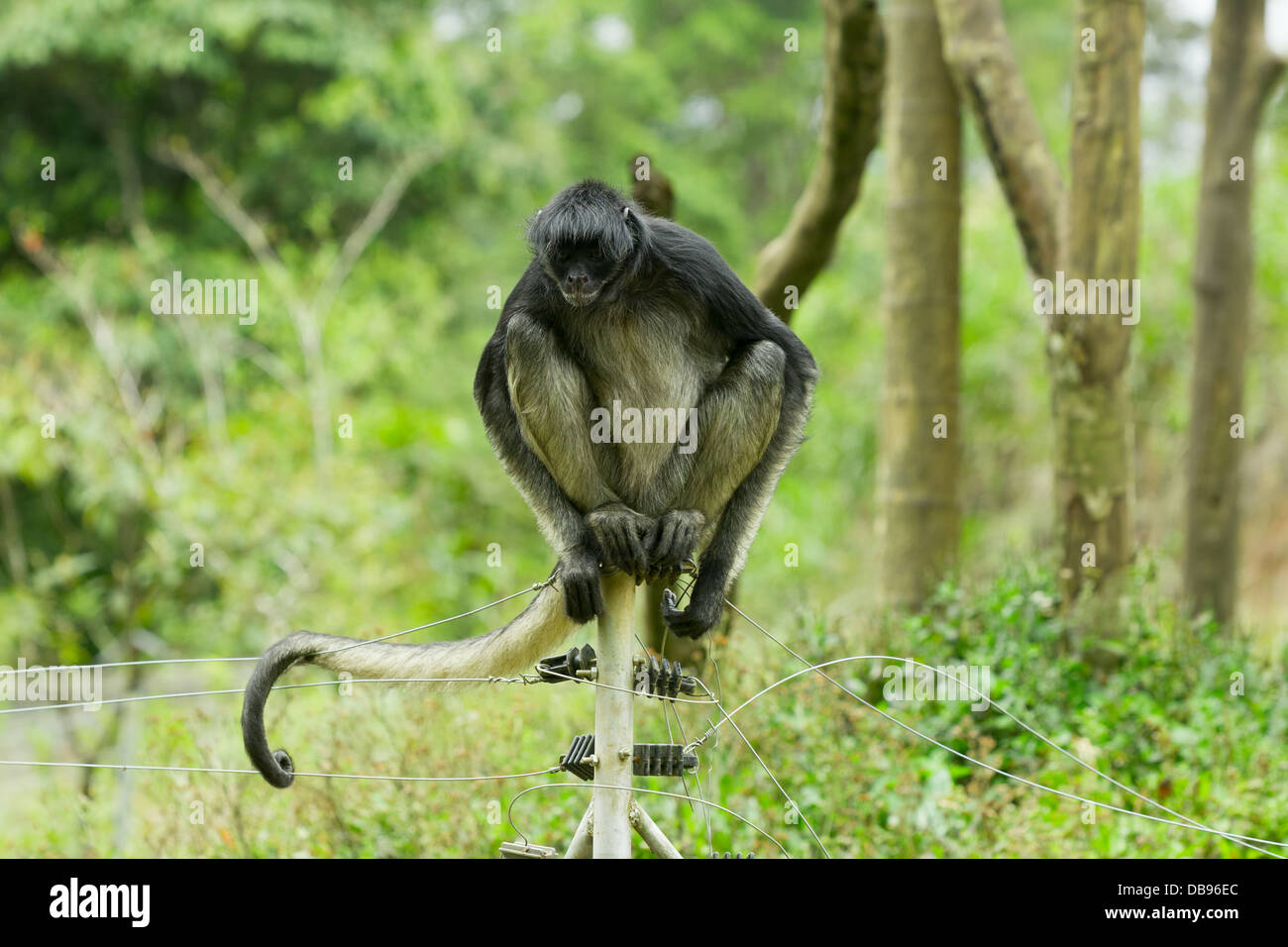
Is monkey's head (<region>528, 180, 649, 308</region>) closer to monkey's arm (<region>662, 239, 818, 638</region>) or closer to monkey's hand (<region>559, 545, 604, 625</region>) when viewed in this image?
monkey's arm (<region>662, 239, 818, 638</region>)

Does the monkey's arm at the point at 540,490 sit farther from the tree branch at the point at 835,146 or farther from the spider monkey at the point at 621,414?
the tree branch at the point at 835,146

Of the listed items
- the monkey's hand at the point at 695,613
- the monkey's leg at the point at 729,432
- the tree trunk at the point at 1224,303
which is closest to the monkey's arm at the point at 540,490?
the monkey's hand at the point at 695,613

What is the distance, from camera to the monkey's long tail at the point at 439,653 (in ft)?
10.8

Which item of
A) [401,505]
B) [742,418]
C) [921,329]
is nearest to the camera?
[742,418]

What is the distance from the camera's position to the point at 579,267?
11.6 ft

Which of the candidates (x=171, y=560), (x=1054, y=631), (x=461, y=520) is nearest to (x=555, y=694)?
Answer: (x=1054, y=631)

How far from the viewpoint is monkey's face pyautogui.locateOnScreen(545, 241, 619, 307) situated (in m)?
3.52

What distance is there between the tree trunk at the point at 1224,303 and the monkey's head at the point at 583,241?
486 cm

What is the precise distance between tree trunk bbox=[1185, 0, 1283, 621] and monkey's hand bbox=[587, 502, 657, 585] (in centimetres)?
473

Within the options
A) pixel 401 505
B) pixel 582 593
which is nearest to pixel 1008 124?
pixel 582 593

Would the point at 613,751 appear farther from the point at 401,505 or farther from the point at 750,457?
the point at 401,505

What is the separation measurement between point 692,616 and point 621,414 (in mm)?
723

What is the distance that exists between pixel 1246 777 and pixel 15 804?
6747 millimetres

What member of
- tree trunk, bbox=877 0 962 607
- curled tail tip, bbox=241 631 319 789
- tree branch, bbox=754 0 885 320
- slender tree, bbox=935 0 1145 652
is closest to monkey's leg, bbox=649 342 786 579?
curled tail tip, bbox=241 631 319 789
